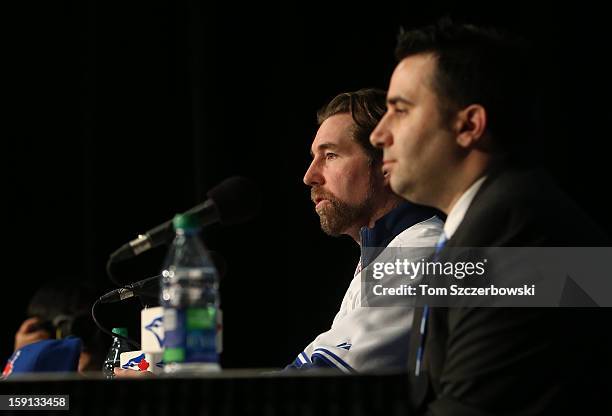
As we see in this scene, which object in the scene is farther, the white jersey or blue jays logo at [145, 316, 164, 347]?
the white jersey

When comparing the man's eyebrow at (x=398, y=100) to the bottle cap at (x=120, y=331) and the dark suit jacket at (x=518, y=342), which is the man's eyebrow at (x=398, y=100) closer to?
the dark suit jacket at (x=518, y=342)

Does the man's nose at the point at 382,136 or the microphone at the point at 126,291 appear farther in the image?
the microphone at the point at 126,291

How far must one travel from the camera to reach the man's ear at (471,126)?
1.55 m

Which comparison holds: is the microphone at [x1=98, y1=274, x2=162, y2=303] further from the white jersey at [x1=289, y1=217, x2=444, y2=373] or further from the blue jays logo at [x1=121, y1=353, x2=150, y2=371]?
the white jersey at [x1=289, y1=217, x2=444, y2=373]

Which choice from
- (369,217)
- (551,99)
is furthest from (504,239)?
(551,99)

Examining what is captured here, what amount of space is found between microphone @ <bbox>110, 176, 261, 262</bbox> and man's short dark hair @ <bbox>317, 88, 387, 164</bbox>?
1.00m

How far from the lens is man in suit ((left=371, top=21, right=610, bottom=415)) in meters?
1.24

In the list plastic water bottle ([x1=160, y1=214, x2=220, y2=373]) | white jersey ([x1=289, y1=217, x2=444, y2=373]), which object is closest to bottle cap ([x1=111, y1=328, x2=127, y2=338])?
white jersey ([x1=289, y1=217, x2=444, y2=373])

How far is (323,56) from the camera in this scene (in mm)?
3564

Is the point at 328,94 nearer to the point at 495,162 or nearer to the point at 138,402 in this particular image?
the point at 495,162

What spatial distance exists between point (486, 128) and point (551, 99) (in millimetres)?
1613

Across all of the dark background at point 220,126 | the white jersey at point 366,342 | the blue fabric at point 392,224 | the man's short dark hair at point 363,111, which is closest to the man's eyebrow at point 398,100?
the white jersey at point 366,342

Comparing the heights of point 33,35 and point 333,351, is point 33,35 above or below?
above

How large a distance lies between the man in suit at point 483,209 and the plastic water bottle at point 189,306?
330 mm
